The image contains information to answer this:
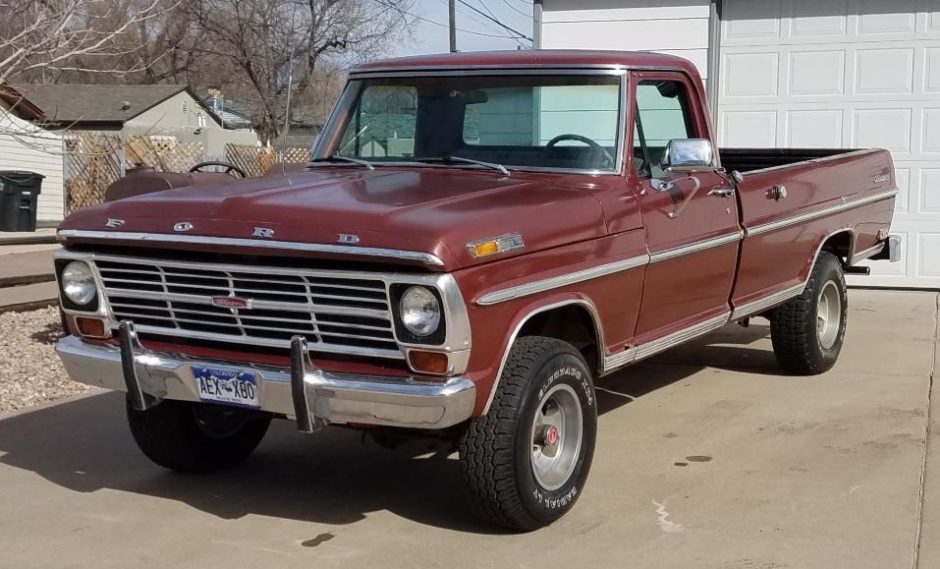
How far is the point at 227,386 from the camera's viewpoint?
4.70 m

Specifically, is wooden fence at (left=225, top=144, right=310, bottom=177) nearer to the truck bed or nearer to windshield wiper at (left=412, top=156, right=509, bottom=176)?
the truck bed

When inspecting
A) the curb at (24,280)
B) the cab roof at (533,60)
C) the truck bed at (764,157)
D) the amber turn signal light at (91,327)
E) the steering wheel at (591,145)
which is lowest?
the curb at (24,280)

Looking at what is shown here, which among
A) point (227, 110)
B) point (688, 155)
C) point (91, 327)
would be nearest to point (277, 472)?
point (91, 327)

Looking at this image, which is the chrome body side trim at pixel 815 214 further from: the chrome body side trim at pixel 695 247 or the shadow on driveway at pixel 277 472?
the shadow on driveway at pixel 277 472

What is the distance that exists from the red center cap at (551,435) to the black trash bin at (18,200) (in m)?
16.8

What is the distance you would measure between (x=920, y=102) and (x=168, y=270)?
8319mm

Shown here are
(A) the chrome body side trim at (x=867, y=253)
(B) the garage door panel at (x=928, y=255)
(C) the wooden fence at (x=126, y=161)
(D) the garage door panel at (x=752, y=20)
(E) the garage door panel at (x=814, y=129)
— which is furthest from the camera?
(C) the wooden fence at (x=126, y=161)

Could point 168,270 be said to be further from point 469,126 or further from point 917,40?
point 917,40

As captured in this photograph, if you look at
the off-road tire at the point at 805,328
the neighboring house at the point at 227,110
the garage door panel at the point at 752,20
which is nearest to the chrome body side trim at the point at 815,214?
the off-road tire at the point at 805,328

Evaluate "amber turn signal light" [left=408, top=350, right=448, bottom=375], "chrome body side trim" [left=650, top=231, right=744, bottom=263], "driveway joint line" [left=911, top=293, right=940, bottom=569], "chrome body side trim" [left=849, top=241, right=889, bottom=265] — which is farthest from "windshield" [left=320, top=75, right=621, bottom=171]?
"chrome body side trim" [left=849, top=241, right=889, bottom=265]

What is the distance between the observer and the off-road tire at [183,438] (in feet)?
18.2

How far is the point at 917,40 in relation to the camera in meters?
11.0

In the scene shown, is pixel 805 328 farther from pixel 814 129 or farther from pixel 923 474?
pixel 814 129

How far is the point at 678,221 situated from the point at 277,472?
2286 millimetres
